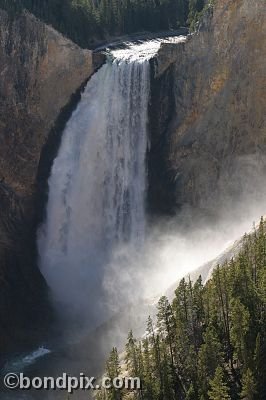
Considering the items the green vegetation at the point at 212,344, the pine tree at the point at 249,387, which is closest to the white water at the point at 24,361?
the green vegetation at the point at 212,344

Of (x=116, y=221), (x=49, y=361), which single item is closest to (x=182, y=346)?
(x=49, y=361)

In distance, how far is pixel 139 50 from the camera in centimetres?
4697

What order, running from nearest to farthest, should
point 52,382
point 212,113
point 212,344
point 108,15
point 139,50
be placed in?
1. point 212,344
2. point 52,382
3. point 212,113
4. point 139,50
5. point 108,15

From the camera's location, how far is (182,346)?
2462cm

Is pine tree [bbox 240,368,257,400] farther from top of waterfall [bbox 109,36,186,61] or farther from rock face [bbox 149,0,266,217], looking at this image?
top of waterfall [bbox 109,36,186,61]

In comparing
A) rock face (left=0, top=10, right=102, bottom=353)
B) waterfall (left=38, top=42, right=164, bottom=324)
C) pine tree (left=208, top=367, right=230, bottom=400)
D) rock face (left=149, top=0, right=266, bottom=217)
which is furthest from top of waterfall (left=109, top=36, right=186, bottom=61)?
pine tree (left=208, top=367, right=230, bottom=400)

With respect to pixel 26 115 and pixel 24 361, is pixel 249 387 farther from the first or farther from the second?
pixel 26 115

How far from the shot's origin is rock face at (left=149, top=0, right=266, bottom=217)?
38750 mm

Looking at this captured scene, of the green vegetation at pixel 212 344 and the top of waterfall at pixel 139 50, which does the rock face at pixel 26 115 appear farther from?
the green vegetation at pixel 212 344

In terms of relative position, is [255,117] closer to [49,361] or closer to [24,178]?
[24,178]

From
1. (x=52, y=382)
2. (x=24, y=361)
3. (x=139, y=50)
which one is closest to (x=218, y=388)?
(x=52, y=382)

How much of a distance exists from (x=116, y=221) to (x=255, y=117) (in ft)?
38.2

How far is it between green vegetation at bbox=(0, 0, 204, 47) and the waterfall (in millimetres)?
7105

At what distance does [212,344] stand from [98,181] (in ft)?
76.0
